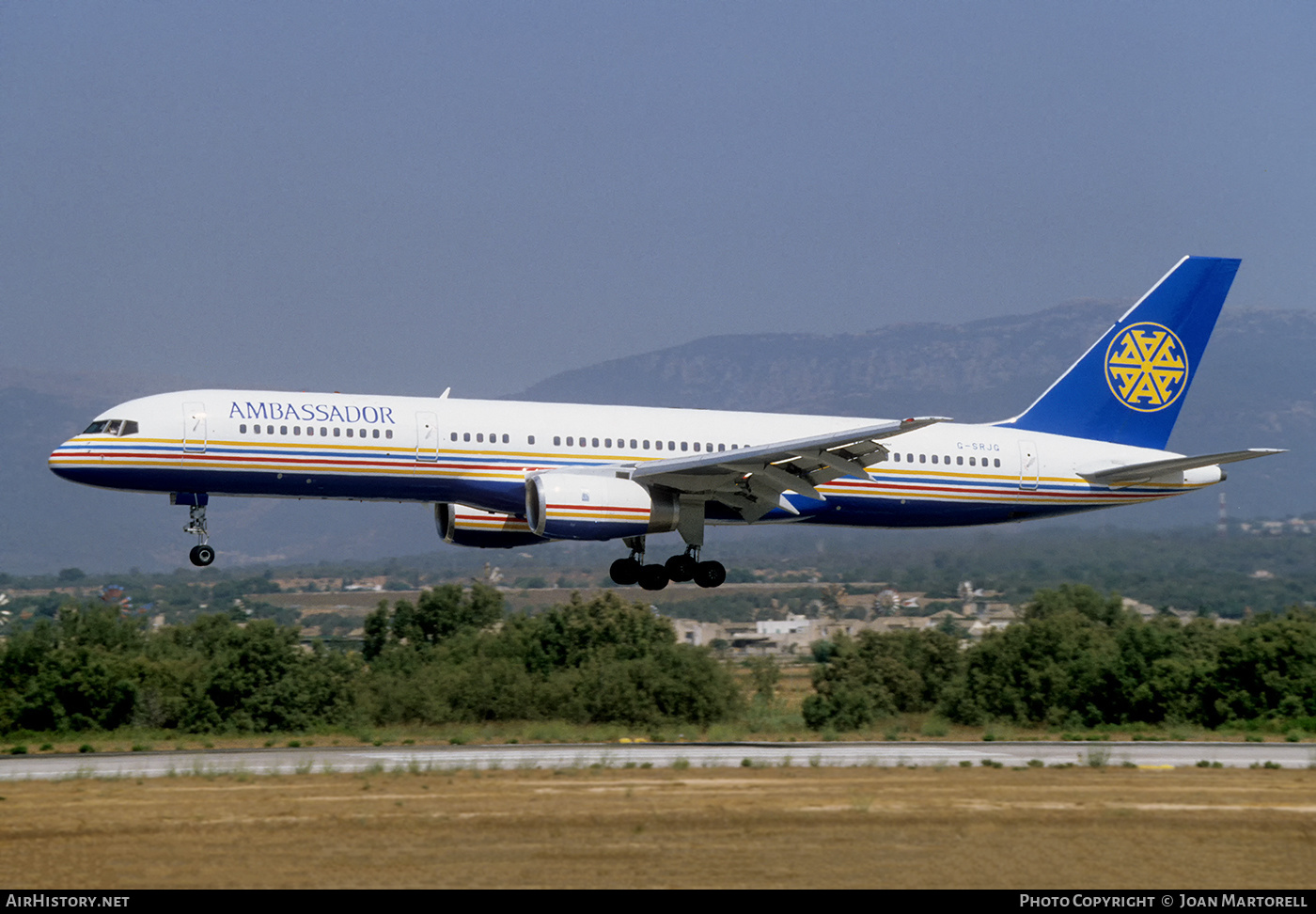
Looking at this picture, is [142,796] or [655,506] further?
[655,506]

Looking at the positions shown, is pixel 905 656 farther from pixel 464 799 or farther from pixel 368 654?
pixel 464 799

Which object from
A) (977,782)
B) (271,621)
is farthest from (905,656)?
(977,782)

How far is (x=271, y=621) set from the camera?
198 ft

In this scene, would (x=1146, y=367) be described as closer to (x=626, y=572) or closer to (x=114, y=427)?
(x=626, y=572)

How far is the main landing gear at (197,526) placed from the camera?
1316 inches

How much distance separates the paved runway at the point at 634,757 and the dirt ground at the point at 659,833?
7.46ft

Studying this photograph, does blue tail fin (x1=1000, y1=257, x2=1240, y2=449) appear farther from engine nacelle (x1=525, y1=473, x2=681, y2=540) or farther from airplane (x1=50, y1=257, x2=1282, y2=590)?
engine nacelle (x1=525, y1=473, x2=681, y2=540)

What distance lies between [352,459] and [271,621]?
98.6ft

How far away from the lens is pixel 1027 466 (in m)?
37.4

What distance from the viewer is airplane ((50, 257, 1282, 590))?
32094 mm

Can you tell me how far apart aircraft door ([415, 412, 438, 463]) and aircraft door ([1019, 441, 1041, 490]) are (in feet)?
47.2

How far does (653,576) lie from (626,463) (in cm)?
332

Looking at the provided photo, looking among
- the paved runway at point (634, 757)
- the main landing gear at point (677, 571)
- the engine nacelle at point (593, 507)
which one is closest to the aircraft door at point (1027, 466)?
the paved runway at point (634, 757)

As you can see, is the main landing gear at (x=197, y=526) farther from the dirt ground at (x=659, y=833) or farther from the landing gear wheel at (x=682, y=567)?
the landing gear wheel at (x=682, y=567)
